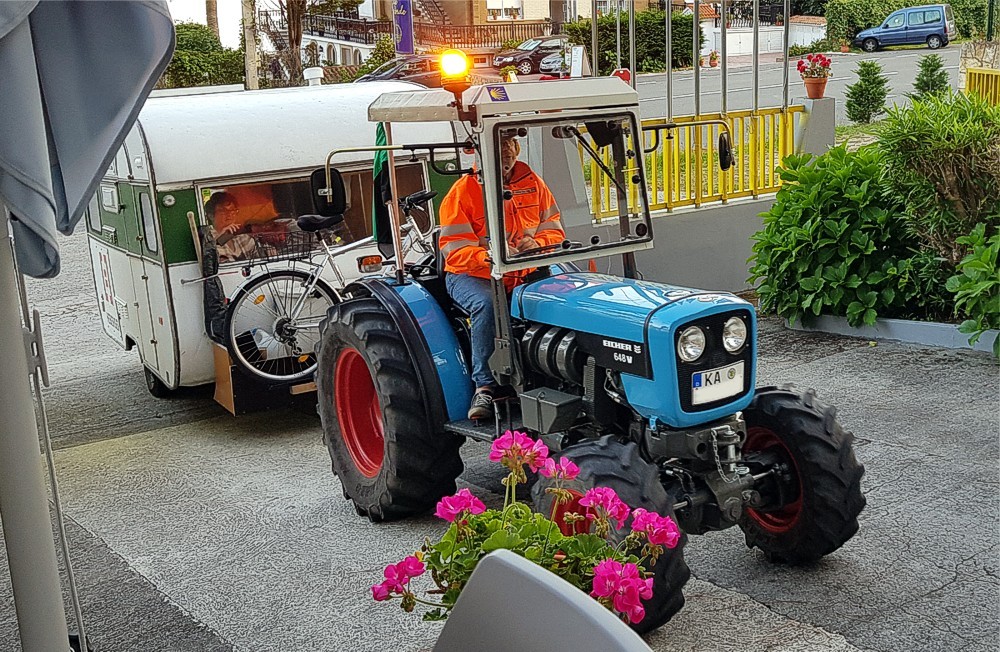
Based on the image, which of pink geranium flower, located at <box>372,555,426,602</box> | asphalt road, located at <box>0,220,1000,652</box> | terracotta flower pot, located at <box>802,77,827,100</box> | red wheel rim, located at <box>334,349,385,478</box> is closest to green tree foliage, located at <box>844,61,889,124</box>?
terracotta flower pot, located at <box>802,77,827,100</box>

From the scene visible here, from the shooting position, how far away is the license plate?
431 centimetres

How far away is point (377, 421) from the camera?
6.04m

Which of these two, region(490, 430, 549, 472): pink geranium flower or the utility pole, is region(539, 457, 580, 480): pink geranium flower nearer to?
region(490, 430, 549, 472): pink geranium flower

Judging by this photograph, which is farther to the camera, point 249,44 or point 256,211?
point 249,44

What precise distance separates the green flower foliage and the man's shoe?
462 centimetres

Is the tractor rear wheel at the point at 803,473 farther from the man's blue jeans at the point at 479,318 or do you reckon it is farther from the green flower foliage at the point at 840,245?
the green flower foliage at the point at 840,245

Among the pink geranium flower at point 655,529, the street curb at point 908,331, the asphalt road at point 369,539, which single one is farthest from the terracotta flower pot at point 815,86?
the pink geranium flower at point 655,529

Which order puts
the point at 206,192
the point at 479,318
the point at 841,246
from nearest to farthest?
the point at 479,318
the point at 206,192
the point at 841,246

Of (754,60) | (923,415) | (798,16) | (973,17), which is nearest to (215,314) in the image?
(923,415)

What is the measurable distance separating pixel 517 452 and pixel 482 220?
7.03ft

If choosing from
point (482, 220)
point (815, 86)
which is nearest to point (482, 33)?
point (815, 86)

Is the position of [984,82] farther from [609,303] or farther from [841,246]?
[609,303]

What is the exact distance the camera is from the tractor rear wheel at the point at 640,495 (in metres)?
3.98

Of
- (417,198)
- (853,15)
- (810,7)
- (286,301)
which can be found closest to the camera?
(417,198)
